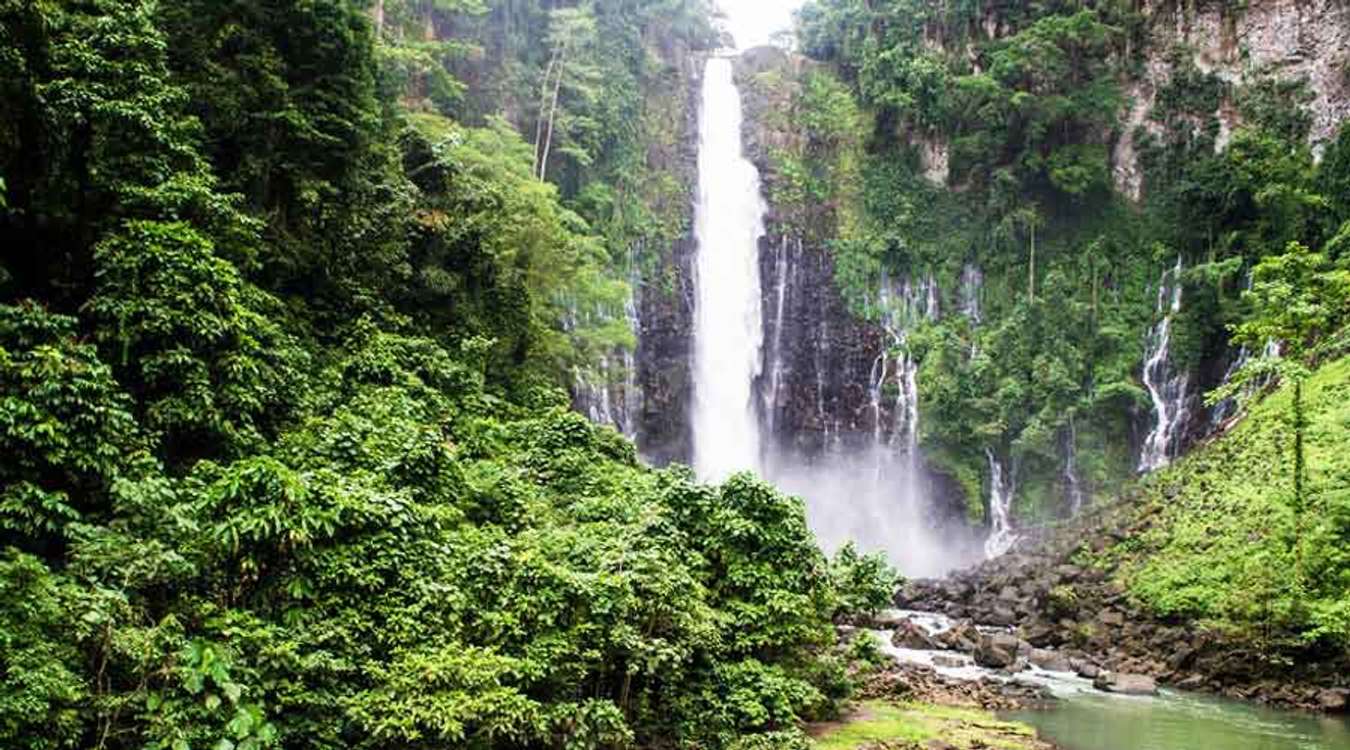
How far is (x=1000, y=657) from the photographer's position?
17.0m

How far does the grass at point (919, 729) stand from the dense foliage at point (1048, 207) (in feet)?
64.0

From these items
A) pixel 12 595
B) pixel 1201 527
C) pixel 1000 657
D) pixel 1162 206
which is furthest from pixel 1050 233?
pixel 12 595

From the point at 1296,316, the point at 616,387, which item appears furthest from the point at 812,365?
the point at 1296,316

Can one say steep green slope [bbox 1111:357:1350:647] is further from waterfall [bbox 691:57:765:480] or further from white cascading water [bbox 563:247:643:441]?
white cascading water [bbox 563:247:643:441]

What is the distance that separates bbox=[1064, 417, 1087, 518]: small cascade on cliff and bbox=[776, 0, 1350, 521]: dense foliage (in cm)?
15

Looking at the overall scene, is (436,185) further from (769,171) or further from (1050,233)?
(1050,233)

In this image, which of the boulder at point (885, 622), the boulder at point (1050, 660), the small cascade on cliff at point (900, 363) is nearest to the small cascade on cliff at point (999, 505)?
the small cascade on cliff at point (900, 363)

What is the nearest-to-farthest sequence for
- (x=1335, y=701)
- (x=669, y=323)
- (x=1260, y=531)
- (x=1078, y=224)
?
1. (x=1335, y=701)
2. (x=1260, y=531)
3. (x=669, y=323)
4. (x=1078, y=224)

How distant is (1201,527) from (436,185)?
18.8 m

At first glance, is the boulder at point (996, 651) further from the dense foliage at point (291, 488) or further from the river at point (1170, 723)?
the dense foliage at point (291, 488)

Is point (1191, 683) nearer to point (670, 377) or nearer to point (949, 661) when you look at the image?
point (949, 661)

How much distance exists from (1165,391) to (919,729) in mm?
23067

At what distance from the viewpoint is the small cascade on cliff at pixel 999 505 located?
1227 inches

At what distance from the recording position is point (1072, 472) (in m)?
30.3
